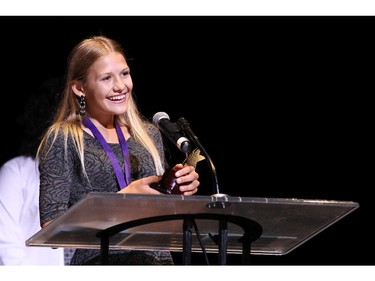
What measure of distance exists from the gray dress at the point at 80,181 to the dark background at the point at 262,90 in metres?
1.76

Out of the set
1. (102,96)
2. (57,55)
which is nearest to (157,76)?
(57,55)

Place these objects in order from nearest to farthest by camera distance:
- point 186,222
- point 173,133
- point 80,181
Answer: point 186,222, point 173,133, point 80,181

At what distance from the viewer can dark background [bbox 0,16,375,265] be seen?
4809 millimetres

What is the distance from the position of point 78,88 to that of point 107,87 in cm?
15

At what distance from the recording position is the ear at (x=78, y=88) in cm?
321

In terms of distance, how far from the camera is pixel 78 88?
10.6 feet

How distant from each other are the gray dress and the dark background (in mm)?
1757

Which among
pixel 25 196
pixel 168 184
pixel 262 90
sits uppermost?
pixel 262 90

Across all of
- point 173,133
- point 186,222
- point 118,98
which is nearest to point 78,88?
point 118,98

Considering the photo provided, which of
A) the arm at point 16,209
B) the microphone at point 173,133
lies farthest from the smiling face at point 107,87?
the arm at point 16,209

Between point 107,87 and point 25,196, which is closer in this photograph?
point 107,87

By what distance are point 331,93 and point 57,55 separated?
4.67 feet

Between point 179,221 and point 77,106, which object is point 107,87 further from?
point 179,221

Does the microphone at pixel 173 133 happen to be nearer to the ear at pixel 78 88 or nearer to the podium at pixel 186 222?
the podium at pixel 186 222
